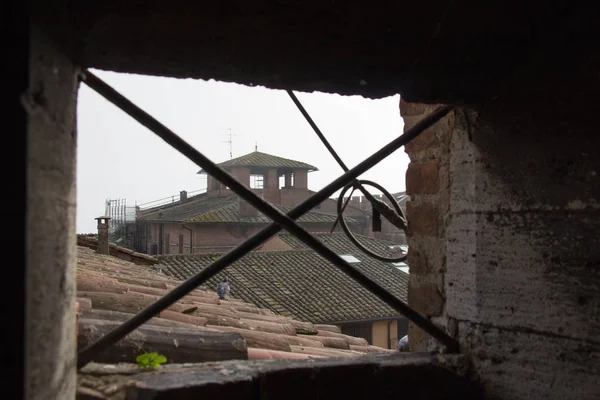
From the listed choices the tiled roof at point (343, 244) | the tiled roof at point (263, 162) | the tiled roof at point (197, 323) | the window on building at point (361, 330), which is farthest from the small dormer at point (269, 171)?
the tiled roof at point (197, 323)

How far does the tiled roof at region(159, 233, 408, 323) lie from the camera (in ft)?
43.1

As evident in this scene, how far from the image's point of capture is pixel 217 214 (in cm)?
2188

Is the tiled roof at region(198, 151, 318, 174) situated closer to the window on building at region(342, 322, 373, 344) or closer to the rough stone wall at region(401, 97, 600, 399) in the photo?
the window on building at region(342, 322, 373, 344)

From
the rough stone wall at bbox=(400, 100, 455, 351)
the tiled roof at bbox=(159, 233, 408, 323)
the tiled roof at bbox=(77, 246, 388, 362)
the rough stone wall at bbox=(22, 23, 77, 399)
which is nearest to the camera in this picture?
the rough stone wall at bbox=(22, 23, 77, 399)

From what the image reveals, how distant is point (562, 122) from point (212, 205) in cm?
2291

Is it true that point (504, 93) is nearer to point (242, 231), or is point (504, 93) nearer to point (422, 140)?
point (422, 140)

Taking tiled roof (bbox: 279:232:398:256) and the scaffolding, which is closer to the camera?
tiled roof (bbox: 279:232:398:256)

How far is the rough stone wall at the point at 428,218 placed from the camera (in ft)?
6.99

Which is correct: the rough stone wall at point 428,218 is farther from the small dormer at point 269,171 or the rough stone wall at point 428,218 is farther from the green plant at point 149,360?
the small dormer at point 269,171

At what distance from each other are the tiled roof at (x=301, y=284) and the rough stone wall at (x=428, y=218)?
9.96m

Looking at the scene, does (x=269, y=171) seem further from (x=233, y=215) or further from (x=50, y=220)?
(x=50, y=220)

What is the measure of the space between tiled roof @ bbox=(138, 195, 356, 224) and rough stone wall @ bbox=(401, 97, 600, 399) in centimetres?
1760

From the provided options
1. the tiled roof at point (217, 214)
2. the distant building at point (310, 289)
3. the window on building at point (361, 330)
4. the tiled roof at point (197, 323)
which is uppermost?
the tiled roof at point (217, 214)

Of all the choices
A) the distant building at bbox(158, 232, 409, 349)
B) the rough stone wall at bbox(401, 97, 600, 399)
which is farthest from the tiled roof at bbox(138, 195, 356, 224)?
the rough stone wall at bbox(401, 97, 600, 399)
